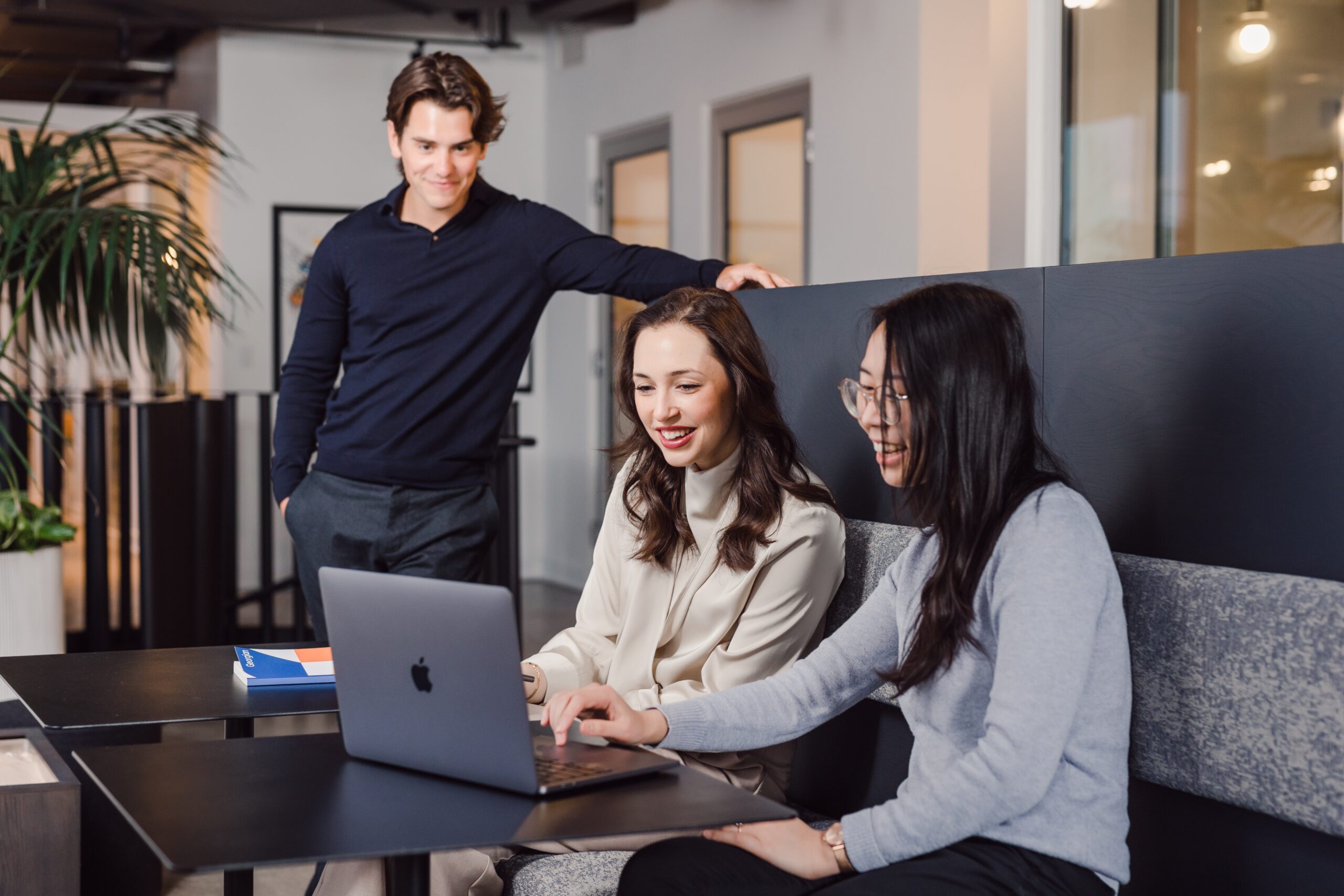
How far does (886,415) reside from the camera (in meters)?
1.48

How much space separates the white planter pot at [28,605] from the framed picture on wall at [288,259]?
9.61ft

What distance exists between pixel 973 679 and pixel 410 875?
2.07ft

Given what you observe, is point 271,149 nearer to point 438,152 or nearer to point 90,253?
point 90,253

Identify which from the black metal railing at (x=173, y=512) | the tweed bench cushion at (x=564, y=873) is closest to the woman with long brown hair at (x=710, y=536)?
the tweed bench cushion at (x=564, y=873)

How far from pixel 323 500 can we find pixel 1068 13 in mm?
2541

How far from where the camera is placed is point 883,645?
5.45 feet

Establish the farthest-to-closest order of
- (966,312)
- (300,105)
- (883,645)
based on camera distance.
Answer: (300,105) < (883,645) < (966,312)

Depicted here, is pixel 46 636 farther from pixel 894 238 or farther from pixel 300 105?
pixel 300 105

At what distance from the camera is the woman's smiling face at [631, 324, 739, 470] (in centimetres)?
194

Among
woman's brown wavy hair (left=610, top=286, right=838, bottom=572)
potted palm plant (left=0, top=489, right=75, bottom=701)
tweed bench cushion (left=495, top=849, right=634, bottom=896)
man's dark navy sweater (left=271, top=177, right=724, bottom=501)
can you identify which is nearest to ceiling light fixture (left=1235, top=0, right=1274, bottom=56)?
man's dark navy sweater (left=271, top=177, right=724, bottom=501)

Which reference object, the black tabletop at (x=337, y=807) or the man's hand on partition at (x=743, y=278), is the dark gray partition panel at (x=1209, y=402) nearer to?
the man's hand on partition at (x=743, y=278)

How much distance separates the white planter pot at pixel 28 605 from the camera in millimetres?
3506

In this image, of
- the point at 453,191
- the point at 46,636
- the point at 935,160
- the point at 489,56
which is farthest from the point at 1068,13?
the point at 489,56

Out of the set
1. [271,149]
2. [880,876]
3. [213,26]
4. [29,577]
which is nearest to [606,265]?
[880,876]
